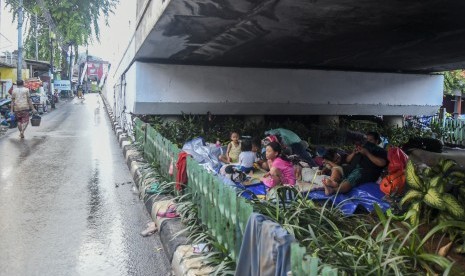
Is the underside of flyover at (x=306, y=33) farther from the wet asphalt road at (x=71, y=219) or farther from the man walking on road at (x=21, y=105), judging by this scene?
the man walking on road at (x=21, y=105)

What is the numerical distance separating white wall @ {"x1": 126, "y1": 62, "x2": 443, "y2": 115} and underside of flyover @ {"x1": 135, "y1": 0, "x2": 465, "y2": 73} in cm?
37

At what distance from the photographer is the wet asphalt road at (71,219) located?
4.55 meters

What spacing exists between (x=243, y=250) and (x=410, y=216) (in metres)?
2.09

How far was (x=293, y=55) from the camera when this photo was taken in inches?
431

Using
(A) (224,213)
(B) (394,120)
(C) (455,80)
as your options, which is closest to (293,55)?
(B) (394,120)

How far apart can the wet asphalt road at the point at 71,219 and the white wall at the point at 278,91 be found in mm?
2248

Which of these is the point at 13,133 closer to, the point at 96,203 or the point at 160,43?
the point at 160,43

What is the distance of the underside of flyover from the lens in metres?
6.08

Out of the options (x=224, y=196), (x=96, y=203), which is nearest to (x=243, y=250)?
(x=224, y=196)

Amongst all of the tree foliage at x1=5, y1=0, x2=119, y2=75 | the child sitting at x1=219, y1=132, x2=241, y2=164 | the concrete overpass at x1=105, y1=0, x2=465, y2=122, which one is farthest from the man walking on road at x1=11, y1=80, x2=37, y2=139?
the child sitting at x1=219, y1=132, x2=241, y2=164

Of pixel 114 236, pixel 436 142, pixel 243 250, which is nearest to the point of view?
pixel 243 250

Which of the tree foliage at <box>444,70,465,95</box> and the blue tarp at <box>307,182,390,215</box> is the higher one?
the tree foliage at <box>444,70,465,95</box>

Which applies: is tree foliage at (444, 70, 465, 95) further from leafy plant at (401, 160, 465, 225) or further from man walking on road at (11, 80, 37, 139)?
leafy plant at (401, 160, 465, 225)

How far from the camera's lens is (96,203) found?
6938mm
